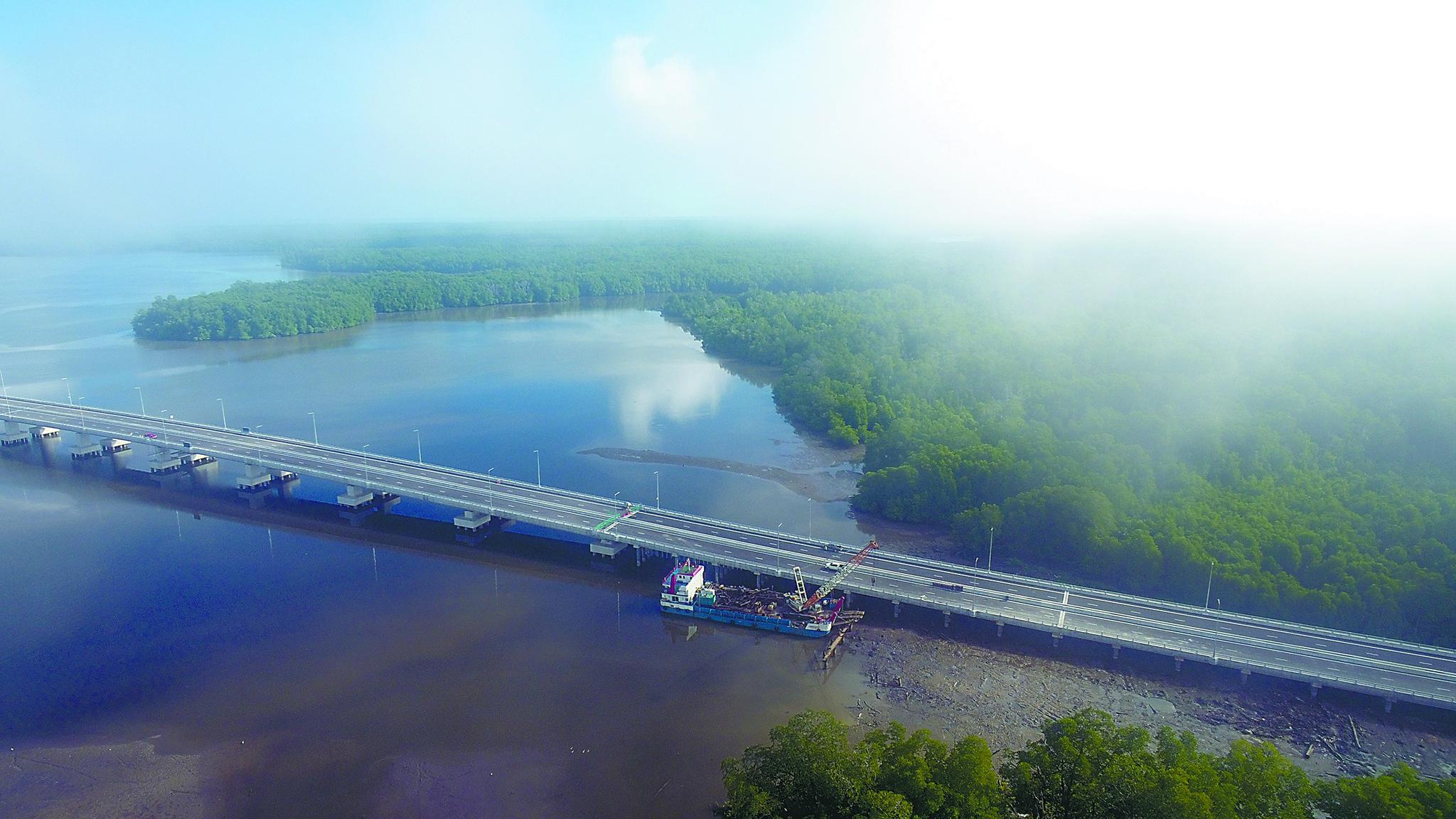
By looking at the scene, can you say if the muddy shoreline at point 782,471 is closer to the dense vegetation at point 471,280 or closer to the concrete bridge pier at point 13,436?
the concrete bridge pier at point 13,436

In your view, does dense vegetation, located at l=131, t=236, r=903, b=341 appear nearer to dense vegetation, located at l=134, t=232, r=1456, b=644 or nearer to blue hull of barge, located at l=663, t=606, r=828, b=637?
dense vegetation, located at l=134, t=232, r=1456, b=644

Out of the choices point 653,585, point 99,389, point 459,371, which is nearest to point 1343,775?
point 653,585

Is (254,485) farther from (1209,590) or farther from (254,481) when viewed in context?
(1209,590)

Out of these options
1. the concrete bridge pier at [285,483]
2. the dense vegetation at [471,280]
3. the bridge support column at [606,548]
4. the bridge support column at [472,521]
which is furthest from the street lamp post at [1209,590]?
the dense vegetation at [471,280]

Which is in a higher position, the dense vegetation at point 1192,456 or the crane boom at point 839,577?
the dense vegetation at point 1192,456

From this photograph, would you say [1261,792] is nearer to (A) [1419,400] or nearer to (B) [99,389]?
(A) [1419,400]

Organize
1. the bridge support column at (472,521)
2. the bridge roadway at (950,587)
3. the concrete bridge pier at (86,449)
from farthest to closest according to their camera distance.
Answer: the concrete bridge pier at (86,449) → the bridge support column at (472,521) → the bridge roadway at (950,587)

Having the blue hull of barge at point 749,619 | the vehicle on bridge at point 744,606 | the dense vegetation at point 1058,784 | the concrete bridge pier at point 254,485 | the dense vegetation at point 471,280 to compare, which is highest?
the dense vegetation at point 471,280
